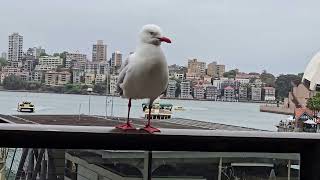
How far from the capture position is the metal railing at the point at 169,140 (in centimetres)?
113

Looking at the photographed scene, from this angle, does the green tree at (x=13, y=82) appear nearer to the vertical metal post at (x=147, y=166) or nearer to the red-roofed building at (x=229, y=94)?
the red-roofed building at (x=229, y=94)

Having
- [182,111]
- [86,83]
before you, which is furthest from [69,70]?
[182,111]

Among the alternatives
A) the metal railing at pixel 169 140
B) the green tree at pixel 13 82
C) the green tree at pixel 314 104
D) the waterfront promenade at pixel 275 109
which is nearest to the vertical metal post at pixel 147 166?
the metal railing at pixel 169 140

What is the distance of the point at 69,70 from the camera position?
9086 millimetres

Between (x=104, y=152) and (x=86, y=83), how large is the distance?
22.3ft

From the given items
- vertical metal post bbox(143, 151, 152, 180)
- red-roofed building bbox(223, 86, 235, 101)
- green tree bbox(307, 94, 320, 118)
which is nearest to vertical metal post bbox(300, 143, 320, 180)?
vertical metal post bbox(143, 151, 152, 180)

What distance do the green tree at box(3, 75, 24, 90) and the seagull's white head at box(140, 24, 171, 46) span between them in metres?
10.8

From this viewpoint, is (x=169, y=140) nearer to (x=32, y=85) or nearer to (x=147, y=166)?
(x=147, y=166)

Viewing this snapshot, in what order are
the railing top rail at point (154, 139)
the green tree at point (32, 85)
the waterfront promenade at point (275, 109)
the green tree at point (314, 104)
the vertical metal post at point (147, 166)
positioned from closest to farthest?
the railing top rail at point (154, 139) → the vertical metal post at point (147, 166) → the green tree at point (32, 85) → the green tree at point (314, 104) → the waterfront promenade at point (275, 109)

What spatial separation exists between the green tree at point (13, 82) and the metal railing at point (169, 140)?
11.3m

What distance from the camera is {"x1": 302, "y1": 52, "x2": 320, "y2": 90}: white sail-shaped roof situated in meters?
18.9

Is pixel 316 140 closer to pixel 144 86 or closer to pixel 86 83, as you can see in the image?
pixel 144 86

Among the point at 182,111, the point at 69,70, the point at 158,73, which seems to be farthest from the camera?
the point at 182,111

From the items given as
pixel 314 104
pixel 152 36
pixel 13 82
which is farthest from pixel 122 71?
pixel 314 104
